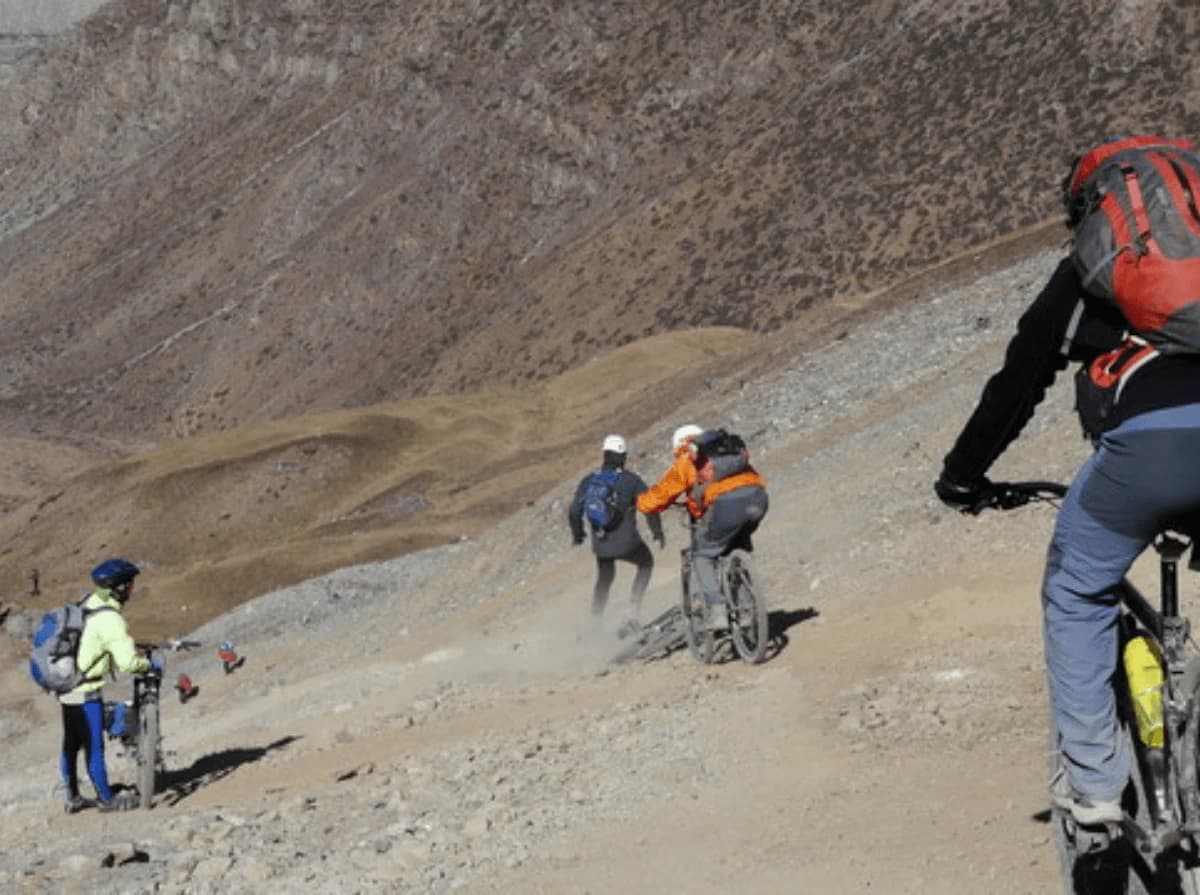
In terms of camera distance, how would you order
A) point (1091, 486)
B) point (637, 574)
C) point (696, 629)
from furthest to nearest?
point (637, 574)
point (696, 629)
point (1091, 486)

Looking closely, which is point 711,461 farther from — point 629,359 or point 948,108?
point 948,108

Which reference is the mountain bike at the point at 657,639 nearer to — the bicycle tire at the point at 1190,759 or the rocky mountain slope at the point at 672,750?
the rocky mountain slope at the point at 672,750

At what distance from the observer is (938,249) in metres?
56.9

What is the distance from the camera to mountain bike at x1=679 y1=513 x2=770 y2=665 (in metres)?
12.4

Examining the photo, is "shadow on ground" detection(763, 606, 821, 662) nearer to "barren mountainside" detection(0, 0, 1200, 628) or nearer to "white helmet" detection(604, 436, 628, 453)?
"white helmet" detection(604, 436, 628, 453)

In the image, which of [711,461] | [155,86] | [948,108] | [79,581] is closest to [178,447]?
[79,581]

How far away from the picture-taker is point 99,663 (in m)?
12.9

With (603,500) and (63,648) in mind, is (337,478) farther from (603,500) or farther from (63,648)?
(63,648)

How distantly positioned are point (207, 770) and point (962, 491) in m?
9.69

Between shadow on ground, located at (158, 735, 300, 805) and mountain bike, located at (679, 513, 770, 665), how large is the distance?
3427mm

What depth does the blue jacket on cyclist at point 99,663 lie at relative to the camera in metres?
12.8

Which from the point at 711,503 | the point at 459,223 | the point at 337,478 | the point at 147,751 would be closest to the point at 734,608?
the point at 711,503

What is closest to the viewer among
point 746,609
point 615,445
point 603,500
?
point 746,609

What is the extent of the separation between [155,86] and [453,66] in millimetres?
28427
